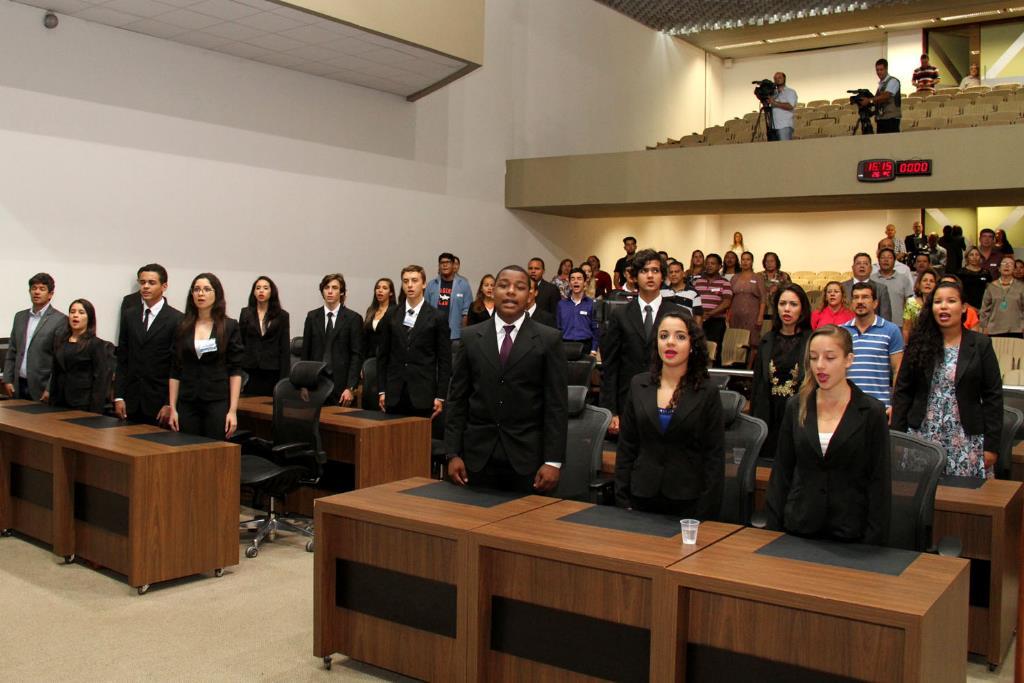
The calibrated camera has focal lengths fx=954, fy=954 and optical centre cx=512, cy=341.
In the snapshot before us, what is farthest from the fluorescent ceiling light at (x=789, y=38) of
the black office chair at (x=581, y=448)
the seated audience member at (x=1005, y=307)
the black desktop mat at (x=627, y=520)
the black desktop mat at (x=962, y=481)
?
the black desktop mat at (x=627, y=520)

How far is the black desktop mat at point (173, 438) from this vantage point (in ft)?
16.6

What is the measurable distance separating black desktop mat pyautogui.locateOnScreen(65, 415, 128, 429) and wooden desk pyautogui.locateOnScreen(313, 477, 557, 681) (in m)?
2.47

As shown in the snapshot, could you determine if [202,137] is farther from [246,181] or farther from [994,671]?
[994,671]

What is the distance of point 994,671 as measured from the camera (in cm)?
388

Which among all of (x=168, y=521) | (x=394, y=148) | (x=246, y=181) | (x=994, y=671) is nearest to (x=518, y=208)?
(x=394, y=148)

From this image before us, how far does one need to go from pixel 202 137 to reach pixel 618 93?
327 inches

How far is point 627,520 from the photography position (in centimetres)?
345

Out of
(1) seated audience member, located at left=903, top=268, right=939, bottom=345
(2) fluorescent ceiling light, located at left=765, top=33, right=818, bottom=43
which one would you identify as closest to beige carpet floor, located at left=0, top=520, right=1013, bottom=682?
(1) seated audience member, located at left=903, top=268, right=939, bottom=345

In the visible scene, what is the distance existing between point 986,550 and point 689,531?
1600 mm

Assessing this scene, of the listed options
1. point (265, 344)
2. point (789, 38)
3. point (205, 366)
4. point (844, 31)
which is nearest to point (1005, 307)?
point (265, 344)

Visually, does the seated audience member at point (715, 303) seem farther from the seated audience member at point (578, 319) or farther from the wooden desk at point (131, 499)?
the wooden desk at point (131, 499)

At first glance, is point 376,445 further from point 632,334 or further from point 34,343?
point 34,343

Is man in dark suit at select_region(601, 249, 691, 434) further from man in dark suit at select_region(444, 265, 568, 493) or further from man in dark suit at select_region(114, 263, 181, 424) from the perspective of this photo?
man in dark suit at select_region(114, 263, 181, 424)

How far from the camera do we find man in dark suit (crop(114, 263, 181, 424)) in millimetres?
5695
